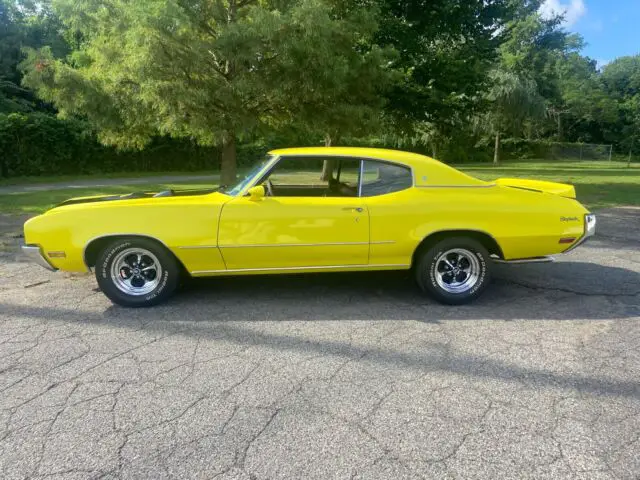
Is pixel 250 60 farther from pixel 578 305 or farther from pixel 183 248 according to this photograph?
pixel 578 305

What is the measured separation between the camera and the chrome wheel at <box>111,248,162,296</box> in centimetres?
426

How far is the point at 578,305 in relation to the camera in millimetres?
4457

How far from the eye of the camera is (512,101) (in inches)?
1328

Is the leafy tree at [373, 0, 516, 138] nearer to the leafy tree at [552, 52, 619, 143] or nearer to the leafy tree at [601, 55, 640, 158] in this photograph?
the leafy tree at [552, 52, 619, 143]

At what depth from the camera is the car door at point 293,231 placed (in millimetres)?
4172

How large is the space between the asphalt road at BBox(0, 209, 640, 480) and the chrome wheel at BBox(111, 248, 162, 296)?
25 cm

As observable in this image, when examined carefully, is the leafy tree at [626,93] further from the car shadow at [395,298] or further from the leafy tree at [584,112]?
the car shadow at [395,298]

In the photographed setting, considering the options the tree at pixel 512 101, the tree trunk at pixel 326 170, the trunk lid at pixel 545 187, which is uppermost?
the tree at pixel 512 101

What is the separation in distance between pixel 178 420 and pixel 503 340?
96.7 inches

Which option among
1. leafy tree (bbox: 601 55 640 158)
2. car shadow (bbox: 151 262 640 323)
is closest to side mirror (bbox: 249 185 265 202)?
car shadow (bbox: 151 262 640 323)

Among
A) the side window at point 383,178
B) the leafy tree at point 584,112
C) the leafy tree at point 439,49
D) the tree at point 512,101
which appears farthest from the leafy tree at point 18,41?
the leafy tree at point 584,112

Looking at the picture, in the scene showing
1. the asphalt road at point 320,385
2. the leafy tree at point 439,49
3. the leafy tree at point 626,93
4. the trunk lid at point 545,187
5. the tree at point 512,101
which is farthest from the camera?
the leafy tree at point 626,93

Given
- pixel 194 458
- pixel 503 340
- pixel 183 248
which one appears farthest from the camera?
pixel 183 248

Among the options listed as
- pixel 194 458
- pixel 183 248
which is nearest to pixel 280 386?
pixel 194 458
